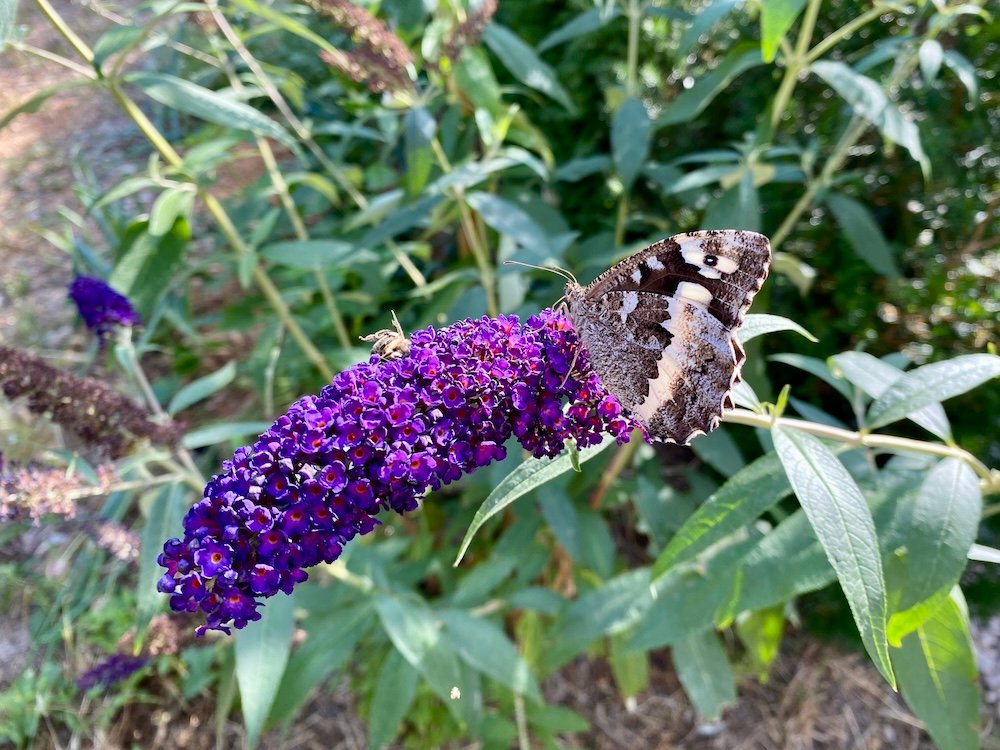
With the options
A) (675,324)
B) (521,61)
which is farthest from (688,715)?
(521,61)

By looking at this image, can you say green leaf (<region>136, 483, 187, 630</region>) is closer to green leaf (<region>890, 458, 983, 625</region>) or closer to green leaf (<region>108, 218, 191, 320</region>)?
green leaf (<region>108, 218, 191, 320</region>)

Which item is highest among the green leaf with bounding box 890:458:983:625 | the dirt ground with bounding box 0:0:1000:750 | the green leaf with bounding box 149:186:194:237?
the green leaf with bounding box 149:186:194:237

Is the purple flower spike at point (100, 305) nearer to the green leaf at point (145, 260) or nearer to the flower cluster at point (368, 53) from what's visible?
the green leaf at point (145, 260)

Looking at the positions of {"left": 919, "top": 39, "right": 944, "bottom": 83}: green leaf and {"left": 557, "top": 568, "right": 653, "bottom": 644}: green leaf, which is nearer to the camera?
{"left": 919, "top": 39, "right": 944, "bottom": 83}: green leaf

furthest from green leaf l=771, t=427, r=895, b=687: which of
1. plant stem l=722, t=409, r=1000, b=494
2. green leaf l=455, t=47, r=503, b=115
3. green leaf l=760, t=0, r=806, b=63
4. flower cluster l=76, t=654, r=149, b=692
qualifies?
flower cluster l=76, t=654, r=149, b=692

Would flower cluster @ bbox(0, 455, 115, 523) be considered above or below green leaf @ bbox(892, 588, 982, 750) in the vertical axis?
above

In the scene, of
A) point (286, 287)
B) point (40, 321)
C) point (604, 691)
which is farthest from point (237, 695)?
point (40, 321)
